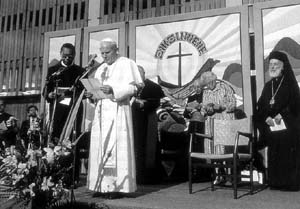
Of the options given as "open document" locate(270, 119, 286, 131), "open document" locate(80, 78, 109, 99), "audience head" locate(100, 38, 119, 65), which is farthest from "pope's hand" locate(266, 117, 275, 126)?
"open document" locate(80, 78, 109, 99)

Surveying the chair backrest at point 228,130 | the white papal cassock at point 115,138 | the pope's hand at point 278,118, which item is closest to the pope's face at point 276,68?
the pope's hand at point 278,118

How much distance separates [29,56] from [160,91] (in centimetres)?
1430

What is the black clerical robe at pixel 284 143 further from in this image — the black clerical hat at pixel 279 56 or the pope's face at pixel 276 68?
the black clerical hat at pixel 279 56

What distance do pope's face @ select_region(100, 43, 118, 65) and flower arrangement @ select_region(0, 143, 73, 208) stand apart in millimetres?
1366

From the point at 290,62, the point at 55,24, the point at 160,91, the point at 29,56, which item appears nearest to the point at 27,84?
the point at 29,56

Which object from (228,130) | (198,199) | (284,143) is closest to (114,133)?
(198,199)

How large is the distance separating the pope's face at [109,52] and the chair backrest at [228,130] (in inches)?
64.7

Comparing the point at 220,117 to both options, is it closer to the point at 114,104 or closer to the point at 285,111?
the point at 285,111

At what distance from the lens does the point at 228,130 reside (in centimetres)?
455

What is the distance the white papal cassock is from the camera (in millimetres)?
3592

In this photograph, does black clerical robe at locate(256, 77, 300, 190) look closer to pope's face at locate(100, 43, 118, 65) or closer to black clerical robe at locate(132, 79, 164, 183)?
black clerical robe at locate(132, 79, 164, 183)

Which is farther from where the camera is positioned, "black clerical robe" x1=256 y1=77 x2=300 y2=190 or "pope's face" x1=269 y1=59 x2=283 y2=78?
"pope's face" x1=269 y1=59 x2=283 y2=78

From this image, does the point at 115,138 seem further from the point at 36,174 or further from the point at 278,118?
the point at 278,118

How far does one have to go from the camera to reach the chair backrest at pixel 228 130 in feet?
14.5
